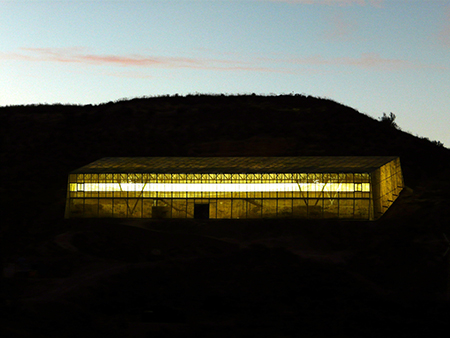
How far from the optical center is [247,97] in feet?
410

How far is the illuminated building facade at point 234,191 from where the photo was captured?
222ft

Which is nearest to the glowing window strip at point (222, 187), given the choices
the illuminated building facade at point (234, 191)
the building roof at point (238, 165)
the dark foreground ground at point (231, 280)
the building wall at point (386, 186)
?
the illuminated building facade at point (234, 191)

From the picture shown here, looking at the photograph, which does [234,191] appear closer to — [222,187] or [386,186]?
[222,187]

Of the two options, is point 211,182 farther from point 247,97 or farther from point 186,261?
point 247,97

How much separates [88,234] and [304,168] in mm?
21944

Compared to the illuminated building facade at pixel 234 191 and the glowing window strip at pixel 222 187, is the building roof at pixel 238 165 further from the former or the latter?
the glowing window strip at pixel 222 187

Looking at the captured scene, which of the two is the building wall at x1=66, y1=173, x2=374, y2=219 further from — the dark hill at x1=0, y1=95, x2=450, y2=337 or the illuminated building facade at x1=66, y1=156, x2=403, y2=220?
the dark hill at x1=0, y1=95, x2=450, y2=337

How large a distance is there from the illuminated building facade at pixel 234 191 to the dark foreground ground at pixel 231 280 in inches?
65.4

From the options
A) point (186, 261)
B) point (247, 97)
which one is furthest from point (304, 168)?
point (247, 97)

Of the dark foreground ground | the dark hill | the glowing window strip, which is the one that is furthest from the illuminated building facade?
the dark hill

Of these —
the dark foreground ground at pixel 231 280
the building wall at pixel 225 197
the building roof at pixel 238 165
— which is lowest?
the dark foreground ground at pixel 231 280

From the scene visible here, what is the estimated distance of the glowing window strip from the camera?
67875mm

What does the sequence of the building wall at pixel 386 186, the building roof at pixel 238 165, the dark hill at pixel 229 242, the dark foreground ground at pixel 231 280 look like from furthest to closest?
the building roof at pixel 238 165
the building wall at pixel 386 186
the dark hill at pixel 229 242
the dark foreground ground at pixel 231 280

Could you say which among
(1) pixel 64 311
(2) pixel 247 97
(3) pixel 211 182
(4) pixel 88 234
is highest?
(2) pixel 247 97
